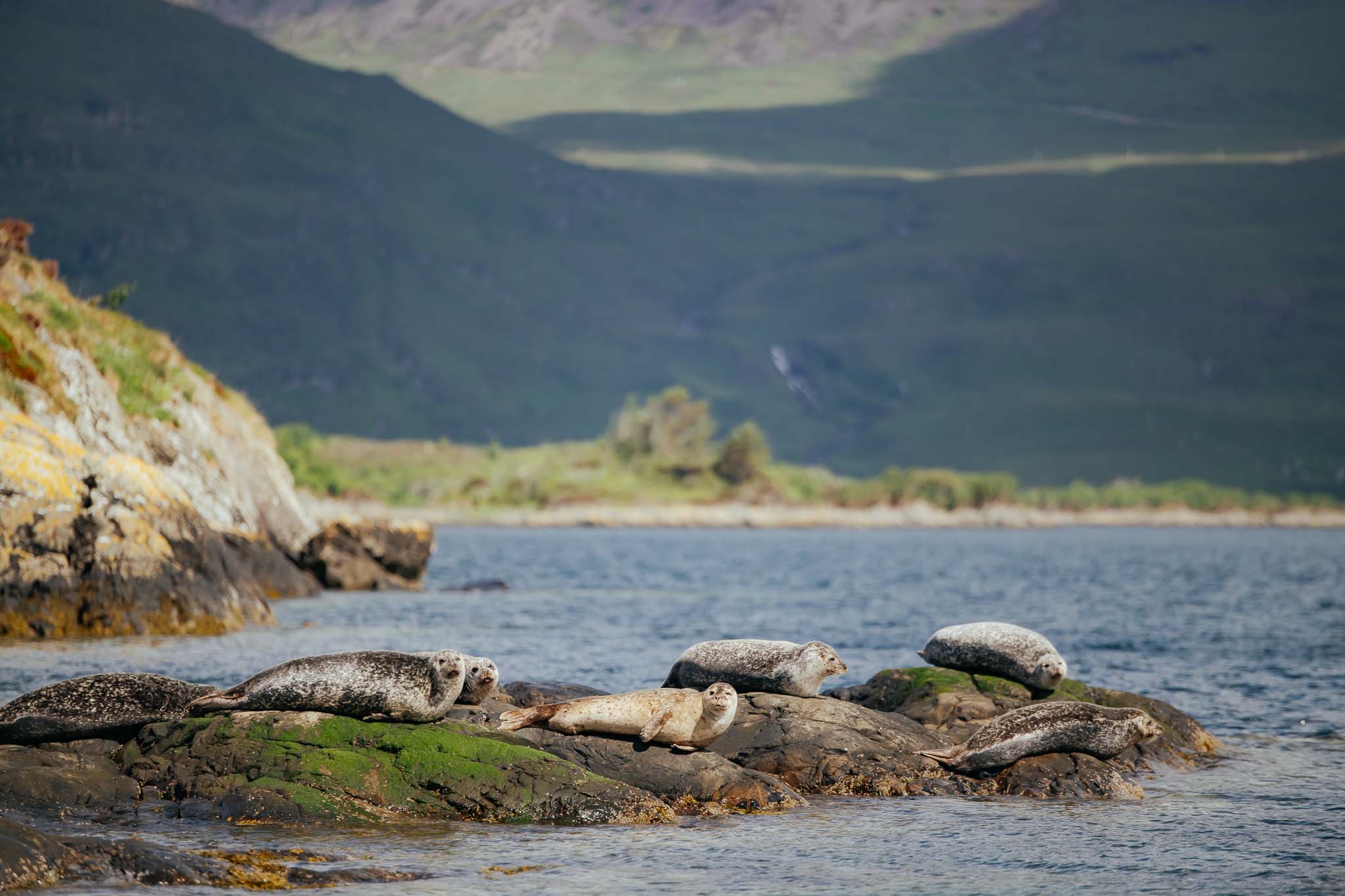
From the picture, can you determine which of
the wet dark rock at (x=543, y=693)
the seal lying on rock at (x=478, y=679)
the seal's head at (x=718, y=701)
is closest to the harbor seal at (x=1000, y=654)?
the seal's head at (x=718, y=701)

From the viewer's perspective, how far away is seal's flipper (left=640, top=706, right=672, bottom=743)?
17938 mm

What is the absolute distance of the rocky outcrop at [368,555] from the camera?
50.2 m

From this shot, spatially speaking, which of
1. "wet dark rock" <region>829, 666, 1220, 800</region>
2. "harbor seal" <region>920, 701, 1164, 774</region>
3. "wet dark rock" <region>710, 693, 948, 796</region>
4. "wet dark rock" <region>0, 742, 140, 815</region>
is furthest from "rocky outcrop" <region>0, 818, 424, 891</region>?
"wet dark rock" <region>829, 666, 1220, 800</region>

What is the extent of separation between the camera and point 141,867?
1330 cm

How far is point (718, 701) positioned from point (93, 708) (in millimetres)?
7501

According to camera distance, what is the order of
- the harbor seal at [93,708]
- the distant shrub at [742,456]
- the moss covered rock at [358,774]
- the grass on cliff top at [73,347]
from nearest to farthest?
the moss covered rock at [358,774]
the harbor seal at [93,708]
the grass on cliff top at [73,347]
the distant shrub at [742,456]

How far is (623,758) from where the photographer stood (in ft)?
59.1

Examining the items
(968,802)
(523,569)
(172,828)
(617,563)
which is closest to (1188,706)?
(968,802)

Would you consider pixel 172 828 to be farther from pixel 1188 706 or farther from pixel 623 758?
pixel 1188 706

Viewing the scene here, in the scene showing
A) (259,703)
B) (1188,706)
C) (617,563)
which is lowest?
→ (617,563)

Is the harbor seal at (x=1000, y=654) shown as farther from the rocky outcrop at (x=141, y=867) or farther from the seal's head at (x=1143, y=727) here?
the rocky outcrop at (x=141, y=867)

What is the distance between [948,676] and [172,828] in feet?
40.6

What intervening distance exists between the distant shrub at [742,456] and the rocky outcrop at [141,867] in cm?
14293

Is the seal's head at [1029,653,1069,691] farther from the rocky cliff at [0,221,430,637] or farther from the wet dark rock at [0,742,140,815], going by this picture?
the rocky cliff at [0,221,430,637]
